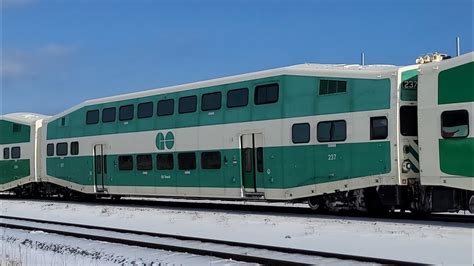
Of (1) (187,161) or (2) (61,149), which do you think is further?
(2) (61,149)

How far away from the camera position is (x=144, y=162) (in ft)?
77.2

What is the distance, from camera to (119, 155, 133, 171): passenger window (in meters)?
24.3

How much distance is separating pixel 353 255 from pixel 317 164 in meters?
7.15

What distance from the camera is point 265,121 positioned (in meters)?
18.9

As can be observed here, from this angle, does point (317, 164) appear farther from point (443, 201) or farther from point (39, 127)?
point (39, 127)

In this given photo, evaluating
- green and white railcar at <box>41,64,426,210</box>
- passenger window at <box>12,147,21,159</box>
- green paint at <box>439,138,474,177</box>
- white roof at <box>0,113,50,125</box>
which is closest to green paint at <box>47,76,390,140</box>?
green and white railcar at <box>41,64,426,210</box>

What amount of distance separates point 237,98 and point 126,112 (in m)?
6.61

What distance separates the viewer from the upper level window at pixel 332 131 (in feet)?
55.1

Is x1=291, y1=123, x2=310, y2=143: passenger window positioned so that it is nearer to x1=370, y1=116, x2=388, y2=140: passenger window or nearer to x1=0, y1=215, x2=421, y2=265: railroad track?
x1=370, y1=116, x2=388, y2=140: passenger window

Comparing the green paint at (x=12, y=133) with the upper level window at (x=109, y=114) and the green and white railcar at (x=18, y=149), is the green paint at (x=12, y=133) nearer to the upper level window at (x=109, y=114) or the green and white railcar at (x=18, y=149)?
the green and white railcar at (x=18, y=149)

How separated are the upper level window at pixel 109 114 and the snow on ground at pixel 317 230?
5019 mm

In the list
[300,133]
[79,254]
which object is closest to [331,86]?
[300,133]

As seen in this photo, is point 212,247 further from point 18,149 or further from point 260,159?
point 18,149

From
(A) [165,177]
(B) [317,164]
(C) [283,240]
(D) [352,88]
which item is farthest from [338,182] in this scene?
(A) [165,177]
